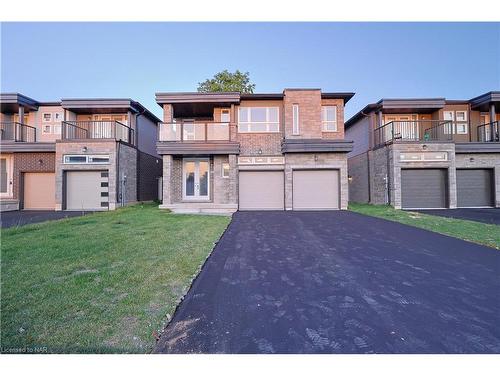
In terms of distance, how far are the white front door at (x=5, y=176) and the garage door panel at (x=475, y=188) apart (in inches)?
1158

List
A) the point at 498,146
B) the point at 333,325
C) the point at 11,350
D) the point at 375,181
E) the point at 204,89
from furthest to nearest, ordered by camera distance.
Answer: the point at 204,89 < the point at 375,181 < the point at 498,146 < the point at 333,325 < the point at 11,350

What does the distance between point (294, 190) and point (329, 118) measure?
559cm

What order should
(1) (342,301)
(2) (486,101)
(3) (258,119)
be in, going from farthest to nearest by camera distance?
(2) (486,101), (3) (258,119), (1) (342,301)

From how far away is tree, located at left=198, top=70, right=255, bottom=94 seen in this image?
26000 millimetres

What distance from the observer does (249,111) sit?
15.2m

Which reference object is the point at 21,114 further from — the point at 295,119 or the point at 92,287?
the point at 92,287

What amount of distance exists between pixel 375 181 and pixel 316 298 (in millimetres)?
15242

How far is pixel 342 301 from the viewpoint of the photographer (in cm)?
321

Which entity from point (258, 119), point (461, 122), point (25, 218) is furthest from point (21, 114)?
point (461, 122)

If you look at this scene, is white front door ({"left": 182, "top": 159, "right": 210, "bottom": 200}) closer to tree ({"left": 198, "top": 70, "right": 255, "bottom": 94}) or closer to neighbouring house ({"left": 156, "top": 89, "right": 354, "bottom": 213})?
neighbouring house ({"left": 156, "top": 89, "right": 354, "bottom": 213})

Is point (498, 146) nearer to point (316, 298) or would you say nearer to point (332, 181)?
point (332, 181)

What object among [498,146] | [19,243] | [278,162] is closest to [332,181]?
[278,162]

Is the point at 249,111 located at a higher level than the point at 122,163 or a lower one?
higher

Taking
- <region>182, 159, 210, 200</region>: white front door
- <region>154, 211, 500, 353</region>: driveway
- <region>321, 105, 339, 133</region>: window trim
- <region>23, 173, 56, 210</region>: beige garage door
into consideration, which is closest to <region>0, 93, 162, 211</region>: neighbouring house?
<region>23, 173, 56, 210</region>: beige garage door
